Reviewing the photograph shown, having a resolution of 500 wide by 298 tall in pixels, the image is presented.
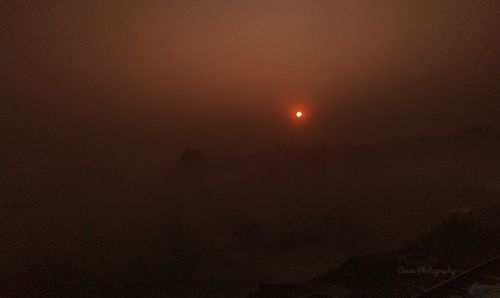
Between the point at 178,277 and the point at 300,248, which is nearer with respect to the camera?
the point at 178,277

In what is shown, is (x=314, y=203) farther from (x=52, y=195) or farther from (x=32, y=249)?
(x=52, y=195)

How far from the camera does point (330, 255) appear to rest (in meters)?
27.4

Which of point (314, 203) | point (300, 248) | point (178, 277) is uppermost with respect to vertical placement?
point (314, 203)

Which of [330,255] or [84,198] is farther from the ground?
[84,198]

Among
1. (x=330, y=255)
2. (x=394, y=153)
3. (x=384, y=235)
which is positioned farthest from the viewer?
(x=394, y=153)

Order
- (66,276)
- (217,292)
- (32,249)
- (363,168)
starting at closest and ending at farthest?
1. (217,292)
2. (66,276)
3. (32,249)
4. (363,168)

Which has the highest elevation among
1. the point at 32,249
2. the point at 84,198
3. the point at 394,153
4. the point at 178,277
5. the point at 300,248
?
the point at 394,153

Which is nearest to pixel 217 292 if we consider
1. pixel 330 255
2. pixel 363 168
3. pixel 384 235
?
pixel 330 255

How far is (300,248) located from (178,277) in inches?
420

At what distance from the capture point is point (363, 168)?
11244cm

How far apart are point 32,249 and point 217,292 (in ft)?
156

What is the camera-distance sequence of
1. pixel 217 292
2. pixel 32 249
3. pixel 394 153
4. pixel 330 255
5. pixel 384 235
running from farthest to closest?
pixel 394 153, pixel 32 249, pixel 384 235, pixel 330 255, pixel 217 292

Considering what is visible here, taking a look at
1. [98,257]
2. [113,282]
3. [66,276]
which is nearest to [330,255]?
[113,282]

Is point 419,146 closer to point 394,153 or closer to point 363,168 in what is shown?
point 394,153
